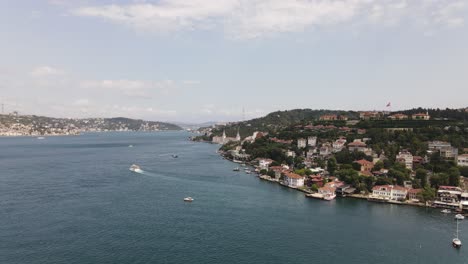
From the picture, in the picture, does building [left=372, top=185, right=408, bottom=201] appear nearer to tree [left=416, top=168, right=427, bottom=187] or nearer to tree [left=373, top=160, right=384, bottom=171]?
tree [left=416, top=168, right=427, bottom=187]

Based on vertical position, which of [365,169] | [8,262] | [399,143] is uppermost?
[399,143]

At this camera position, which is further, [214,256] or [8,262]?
[214,256]

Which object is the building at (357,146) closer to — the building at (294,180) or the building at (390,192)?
the building at (294,180)

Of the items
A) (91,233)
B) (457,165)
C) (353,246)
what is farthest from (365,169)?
(91,233)

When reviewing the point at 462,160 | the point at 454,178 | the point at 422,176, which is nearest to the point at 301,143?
the point at 462,160

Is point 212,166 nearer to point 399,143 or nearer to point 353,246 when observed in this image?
point 399,143

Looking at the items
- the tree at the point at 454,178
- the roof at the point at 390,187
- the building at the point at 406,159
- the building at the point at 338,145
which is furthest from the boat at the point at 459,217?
the building at the point at 338,145

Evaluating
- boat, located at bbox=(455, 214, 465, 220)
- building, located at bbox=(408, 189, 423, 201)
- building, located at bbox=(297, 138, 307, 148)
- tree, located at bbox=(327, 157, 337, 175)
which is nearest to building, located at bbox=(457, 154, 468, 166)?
building, located at bbox=(408, 189, 423, 201)
